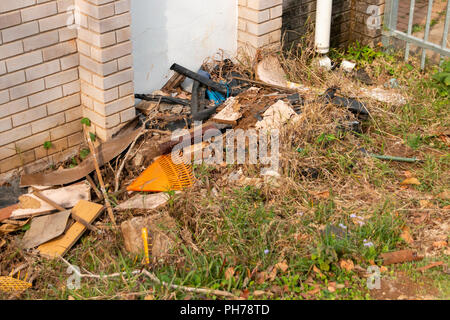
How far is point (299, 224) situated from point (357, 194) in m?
0.76

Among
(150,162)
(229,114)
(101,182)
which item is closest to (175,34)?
(229,114)

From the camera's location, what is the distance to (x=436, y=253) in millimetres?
4781

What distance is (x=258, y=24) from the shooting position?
6.95 meters

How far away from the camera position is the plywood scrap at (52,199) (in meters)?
5.34

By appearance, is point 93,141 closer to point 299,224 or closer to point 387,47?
point 299,224

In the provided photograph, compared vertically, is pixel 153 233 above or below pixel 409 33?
below

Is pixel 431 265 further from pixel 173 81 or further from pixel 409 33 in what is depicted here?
pixel 409 33

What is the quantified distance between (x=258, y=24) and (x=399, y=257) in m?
3.34

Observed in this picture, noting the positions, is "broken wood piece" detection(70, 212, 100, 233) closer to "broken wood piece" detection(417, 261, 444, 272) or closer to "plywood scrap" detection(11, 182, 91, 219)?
"plywood scrap" detection(11, 182, 91, 219)

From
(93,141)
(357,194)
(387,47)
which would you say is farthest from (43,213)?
(387,47)

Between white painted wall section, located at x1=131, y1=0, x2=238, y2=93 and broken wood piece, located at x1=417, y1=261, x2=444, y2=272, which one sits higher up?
white painted wall section, located at x1=131, y1=0, x2=238, y2=93

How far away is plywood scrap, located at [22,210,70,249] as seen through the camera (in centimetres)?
508

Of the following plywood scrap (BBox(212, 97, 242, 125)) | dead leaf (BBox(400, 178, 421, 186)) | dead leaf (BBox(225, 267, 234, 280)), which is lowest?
dead leaf (BBox(225, 267, 234, 280))

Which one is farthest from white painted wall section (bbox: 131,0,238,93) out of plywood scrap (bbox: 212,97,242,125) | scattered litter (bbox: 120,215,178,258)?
scattered litter (bbox: 120,215,178,258)
